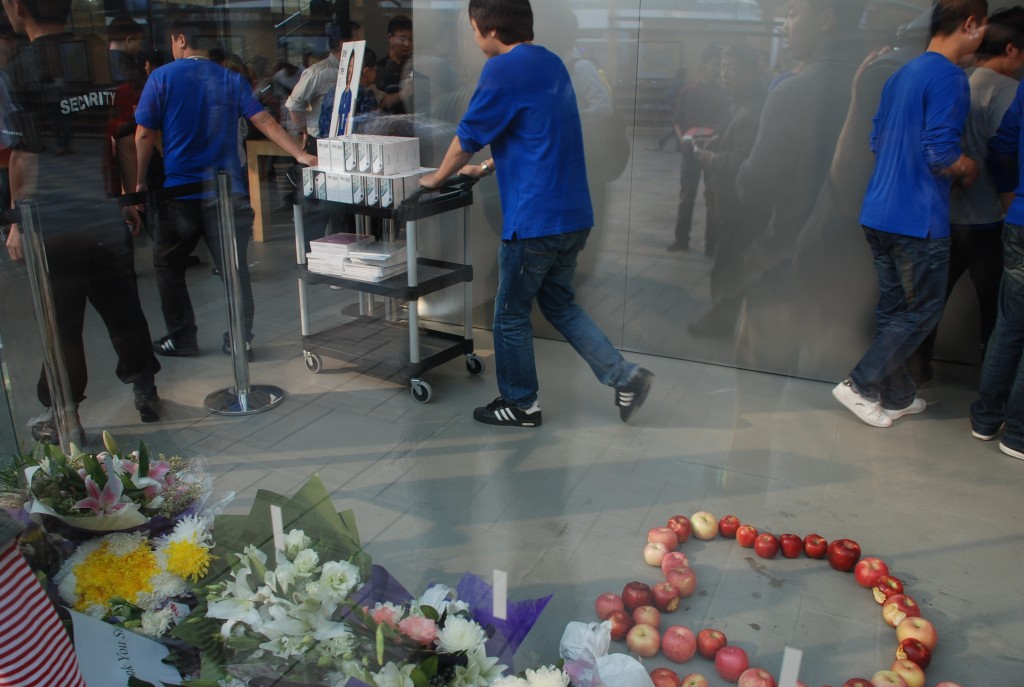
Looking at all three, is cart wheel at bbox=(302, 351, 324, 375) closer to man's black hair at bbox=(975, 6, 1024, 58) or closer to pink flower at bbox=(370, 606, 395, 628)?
pink flower at bbox=(370, 606, 395, 628)

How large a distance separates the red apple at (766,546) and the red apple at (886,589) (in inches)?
11.6

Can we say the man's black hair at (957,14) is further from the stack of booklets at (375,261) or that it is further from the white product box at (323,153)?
the white product box at (323,153)

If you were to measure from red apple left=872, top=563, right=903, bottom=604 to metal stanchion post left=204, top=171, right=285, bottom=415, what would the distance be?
2380 mm

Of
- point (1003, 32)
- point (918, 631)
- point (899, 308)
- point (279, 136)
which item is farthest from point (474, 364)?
point (1003, 32)

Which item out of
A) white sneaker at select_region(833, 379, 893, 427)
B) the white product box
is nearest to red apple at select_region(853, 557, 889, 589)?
white sneaker at select_region(833, 379, 893, 427)

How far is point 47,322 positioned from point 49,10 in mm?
1062

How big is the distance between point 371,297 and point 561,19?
1.59m

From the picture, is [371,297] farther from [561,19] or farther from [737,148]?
[737,148]

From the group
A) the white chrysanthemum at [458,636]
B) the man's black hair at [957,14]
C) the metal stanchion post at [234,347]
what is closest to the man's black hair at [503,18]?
the metal stanchion post at [234,347]

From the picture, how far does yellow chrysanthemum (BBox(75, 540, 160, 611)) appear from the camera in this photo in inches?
64.1

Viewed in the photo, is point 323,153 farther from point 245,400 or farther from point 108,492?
A: point 108,492

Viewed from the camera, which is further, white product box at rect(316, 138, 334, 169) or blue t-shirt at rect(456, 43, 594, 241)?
white product box at rect(316, 138, 334, 169)

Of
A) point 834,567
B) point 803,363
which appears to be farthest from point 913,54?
point 834,567

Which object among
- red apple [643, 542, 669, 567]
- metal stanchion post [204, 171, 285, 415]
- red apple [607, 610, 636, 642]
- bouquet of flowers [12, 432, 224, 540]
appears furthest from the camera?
metal stanchion post [204, 171, 285, 415]
